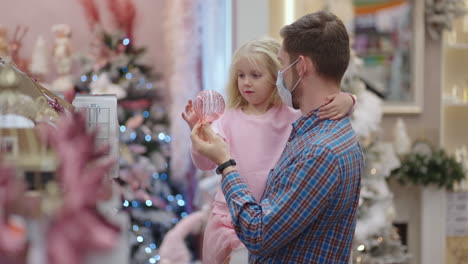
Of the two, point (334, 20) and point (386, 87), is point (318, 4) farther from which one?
point (334, 20)

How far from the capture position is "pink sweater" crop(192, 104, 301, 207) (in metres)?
Answer: 2.44

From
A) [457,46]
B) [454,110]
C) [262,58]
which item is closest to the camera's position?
[262,58]

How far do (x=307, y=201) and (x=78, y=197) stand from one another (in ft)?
2.99

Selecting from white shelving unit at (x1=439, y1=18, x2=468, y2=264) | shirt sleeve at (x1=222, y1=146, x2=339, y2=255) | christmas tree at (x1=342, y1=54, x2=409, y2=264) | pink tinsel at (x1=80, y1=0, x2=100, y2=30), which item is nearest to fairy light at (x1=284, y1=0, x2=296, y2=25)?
christmas tree at (x1=342, y1=54, x2=409, y2=264)

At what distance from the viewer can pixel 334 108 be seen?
1.93 meters

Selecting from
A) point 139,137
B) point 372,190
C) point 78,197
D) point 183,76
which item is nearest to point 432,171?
point 372,190

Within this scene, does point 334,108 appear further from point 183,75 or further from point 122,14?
point 122,14

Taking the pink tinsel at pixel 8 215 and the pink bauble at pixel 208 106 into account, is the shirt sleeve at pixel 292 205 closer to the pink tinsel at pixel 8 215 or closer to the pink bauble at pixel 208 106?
the pink bauble at pixel 208 106

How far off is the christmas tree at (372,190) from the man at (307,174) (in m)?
2.96

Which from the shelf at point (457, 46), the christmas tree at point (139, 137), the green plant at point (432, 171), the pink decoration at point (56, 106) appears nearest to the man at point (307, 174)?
the pink decoration at point (56, 106)

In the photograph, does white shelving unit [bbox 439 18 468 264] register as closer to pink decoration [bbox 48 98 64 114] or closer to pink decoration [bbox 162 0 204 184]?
pink decoration [bbox 162 0 204 184]

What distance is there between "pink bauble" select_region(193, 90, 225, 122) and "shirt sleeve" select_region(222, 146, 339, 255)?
44 cm

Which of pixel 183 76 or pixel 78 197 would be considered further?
pixel 183 76

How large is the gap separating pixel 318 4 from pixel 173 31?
1.16 m
